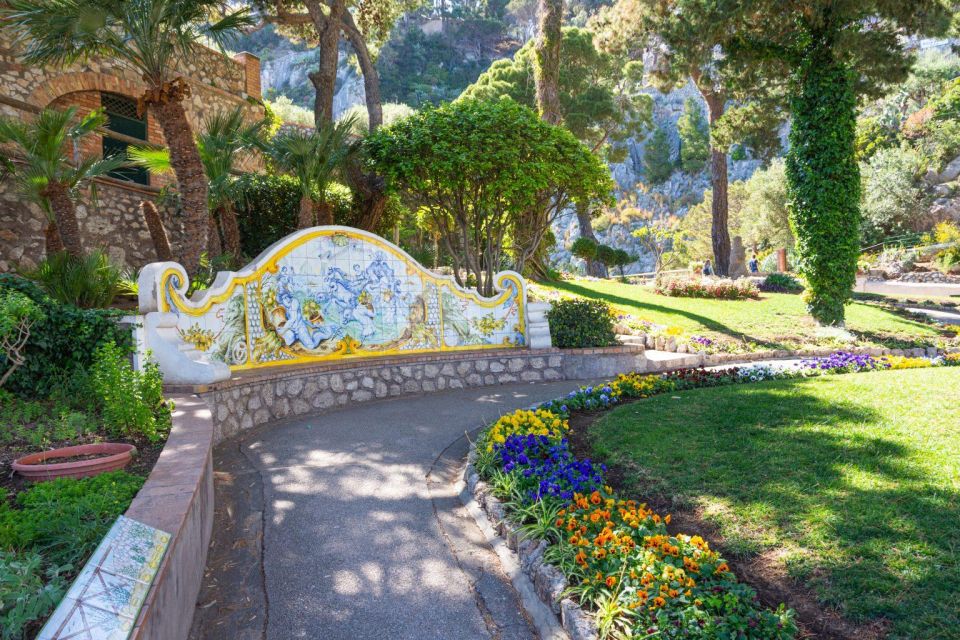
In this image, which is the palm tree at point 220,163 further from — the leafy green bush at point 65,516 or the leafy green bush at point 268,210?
the leafy green bush at point 65,516

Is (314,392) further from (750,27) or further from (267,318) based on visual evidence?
(750,27)

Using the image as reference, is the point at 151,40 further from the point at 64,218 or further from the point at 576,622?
the point at 576,622

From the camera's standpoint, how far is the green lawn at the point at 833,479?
2.95 meters

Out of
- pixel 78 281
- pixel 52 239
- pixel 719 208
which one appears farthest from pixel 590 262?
pixel 78 281

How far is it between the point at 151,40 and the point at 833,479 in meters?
8.97

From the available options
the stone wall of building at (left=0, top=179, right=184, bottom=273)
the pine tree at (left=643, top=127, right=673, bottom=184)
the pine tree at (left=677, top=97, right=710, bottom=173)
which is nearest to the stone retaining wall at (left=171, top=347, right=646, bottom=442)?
the stone wall of building at (left=0, top=179, right=184, bottom=273)

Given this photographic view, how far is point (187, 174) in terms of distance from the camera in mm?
8477

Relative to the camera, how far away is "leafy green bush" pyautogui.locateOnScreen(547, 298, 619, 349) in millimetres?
10891

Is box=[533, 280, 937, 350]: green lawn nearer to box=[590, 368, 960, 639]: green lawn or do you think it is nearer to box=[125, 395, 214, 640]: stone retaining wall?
box=[590, 368, 960, 639]: green lawn

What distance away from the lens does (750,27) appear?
15227mm

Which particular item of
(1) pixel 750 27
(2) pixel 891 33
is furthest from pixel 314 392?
(2) pixel 891 33

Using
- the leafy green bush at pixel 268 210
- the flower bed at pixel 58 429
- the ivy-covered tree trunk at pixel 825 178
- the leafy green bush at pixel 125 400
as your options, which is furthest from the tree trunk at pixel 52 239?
the ivy-covered tree trunk at pixel 825 178

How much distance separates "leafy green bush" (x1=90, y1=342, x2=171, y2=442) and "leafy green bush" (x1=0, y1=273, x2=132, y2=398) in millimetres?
495

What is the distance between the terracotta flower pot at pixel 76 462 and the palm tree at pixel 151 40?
16.2ft
